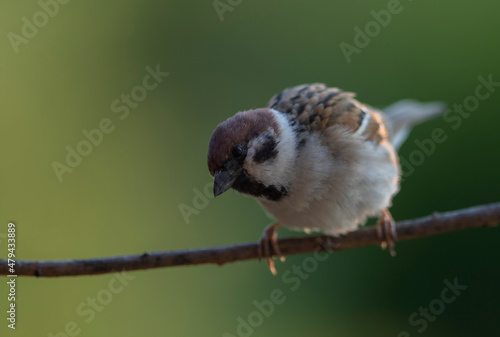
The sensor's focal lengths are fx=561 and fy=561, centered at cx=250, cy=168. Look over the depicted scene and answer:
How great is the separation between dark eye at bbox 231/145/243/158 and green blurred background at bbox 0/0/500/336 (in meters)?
1.33

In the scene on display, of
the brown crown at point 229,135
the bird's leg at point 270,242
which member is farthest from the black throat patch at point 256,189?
the bird's leg at point 270,242

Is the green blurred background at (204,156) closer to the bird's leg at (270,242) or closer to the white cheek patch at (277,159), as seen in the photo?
the bird's leg at (270,242)

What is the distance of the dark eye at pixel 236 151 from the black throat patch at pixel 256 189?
7cm

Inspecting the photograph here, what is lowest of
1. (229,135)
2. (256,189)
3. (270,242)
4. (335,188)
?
(270,242)

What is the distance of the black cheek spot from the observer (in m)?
2.07

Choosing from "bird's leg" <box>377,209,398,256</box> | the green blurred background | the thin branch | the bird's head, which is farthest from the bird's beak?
the green blurred background

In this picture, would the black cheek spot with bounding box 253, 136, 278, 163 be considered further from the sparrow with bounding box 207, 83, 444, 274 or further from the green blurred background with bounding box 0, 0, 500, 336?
the green blurred background with bounding box 0, 0, 500, 336

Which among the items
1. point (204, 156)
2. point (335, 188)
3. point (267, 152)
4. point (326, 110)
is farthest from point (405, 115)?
point (267, 152)

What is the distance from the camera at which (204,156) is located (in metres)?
3.60

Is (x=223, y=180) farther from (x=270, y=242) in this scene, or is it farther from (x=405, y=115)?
(x=405, y=115)

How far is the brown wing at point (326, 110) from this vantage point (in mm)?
2482

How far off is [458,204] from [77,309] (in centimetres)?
232

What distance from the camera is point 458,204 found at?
10.6ft

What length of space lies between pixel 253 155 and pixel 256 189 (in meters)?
0.15
